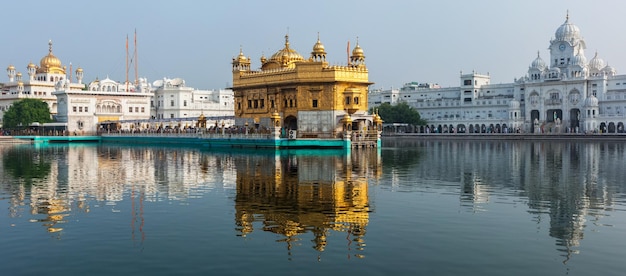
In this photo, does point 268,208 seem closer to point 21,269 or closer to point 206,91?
point 21,269

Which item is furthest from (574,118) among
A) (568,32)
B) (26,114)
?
(26,114)

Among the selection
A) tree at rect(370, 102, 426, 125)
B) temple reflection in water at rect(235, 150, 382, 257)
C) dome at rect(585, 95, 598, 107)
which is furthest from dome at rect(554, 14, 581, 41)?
temple reflection in water at rect(235, 150, 382, 257)

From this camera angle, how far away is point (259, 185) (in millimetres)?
23672

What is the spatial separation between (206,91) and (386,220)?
107 m

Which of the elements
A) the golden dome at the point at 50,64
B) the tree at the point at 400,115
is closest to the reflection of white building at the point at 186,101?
the golden dome at the point at 50,64

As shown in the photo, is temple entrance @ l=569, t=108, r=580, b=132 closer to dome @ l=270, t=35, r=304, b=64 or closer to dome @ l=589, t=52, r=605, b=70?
dome @ l=589, t=52, r=605, b=70

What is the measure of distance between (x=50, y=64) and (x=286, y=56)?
66.1 meters

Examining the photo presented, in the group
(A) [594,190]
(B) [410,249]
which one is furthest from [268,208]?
(A) [594,190]

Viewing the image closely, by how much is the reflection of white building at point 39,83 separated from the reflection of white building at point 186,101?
1316 cm

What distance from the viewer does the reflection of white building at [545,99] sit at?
325 ft

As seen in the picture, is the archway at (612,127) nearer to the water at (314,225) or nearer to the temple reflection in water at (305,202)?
the temple reflection in water at (305,202)

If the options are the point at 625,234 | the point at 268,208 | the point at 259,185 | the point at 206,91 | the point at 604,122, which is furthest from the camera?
the point at 206,91

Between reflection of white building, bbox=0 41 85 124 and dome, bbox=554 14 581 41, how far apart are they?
81.4 m

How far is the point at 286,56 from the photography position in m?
63.1
